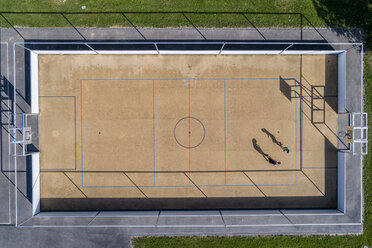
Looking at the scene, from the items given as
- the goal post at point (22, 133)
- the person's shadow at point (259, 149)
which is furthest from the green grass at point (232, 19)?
the goal post at point (22, 133)

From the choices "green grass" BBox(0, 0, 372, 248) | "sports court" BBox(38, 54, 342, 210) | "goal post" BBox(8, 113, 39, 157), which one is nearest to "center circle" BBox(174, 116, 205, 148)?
"sports court" BBox(38, 54, 342, 210)

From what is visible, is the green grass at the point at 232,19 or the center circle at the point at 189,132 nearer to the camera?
the green grass at the point at 232,19

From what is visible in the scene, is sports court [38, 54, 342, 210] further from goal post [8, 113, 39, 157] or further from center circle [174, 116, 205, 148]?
goal post [8, 113, 39, 157]

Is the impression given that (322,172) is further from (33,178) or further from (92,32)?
(33,178)

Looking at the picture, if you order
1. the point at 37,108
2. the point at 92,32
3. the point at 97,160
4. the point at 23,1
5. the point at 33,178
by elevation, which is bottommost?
the point at 33,178

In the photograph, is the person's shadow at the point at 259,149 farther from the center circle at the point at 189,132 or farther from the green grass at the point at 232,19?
the green grass at the point at 232,19

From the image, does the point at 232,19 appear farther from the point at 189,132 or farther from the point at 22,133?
the point at 22,133

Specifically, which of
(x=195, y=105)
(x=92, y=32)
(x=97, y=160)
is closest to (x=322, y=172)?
(x=195, y=105)
